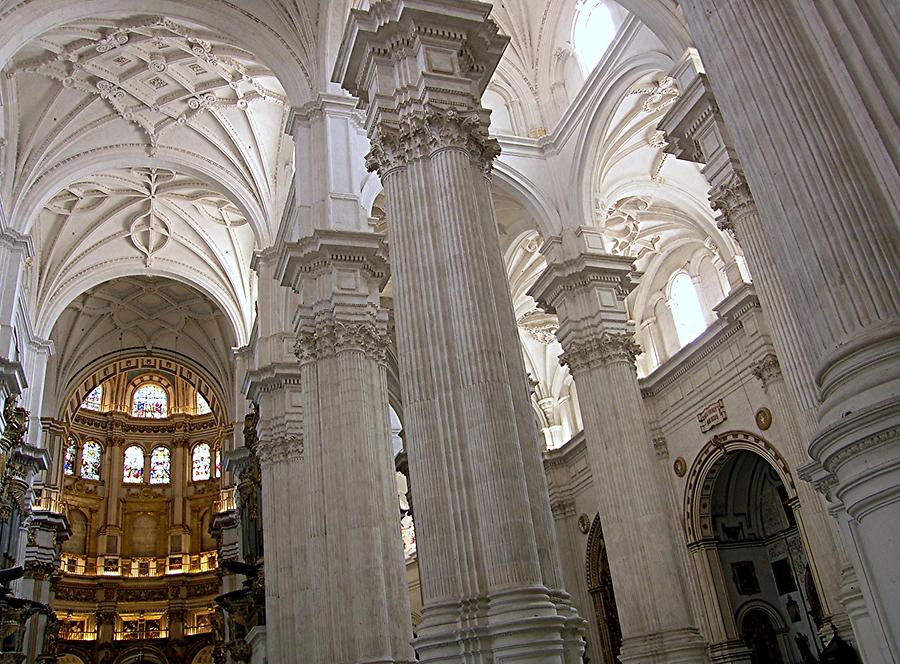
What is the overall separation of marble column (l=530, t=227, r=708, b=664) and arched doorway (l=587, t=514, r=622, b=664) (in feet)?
33.0

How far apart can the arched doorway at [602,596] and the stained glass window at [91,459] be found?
21.5m

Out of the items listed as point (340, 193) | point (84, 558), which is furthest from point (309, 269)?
point (84, 558)

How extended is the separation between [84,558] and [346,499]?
2647 cm

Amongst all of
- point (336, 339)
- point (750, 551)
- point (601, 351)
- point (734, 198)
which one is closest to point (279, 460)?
point (336, 339)

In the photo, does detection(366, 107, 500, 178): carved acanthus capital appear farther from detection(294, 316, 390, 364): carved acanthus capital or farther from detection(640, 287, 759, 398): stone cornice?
detection(640, 287, 759, 398): stone cornice

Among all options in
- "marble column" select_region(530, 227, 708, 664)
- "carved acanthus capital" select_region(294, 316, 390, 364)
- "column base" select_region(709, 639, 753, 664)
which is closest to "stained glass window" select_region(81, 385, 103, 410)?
"marble column" select_region(530, 227, 708, 664)

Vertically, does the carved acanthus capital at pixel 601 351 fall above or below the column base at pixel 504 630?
above

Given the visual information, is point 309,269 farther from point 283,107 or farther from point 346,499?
point 283,107

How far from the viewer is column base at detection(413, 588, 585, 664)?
6.47m

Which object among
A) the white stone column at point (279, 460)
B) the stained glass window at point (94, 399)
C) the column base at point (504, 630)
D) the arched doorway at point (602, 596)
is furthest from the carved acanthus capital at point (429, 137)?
the stained glass window at point (94, 399)

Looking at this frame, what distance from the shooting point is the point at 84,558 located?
33.4 meters

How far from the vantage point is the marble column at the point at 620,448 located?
12.9 m

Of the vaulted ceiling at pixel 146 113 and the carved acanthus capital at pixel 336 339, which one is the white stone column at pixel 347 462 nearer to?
the carved acanthus capital at pixel 336 339

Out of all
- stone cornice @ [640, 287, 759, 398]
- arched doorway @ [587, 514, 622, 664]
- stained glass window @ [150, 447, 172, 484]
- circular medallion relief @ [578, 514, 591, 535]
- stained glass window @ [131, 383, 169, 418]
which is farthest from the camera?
stained glass window @ [131, 383, 169, 418]
